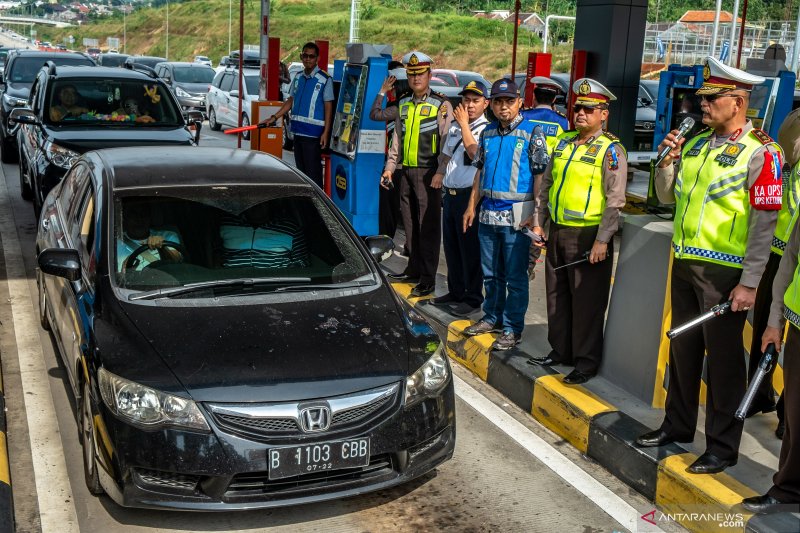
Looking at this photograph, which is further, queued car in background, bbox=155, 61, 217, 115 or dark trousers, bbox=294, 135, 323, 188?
queued car in background, bbox=155, 61, 217, 115

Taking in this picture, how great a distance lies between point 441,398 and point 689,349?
1251 millimetres

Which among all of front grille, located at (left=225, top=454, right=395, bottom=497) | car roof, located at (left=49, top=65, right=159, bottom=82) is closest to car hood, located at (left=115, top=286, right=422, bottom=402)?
front grille, located at (left=225, top=454, right=395, bottom=497)

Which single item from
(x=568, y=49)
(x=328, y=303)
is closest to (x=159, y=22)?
(x=568, y=49)

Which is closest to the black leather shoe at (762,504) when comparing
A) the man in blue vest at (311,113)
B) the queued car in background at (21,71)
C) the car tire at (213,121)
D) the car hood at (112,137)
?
the man in blue vest at (311,113)

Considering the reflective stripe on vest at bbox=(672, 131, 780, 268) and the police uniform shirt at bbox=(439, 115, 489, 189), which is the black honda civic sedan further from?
the police uniform shirt at bbox=(439, 115, 489, 189)

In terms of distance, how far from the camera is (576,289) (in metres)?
5.55

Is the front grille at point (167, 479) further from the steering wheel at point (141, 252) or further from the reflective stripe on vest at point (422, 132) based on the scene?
the reflective stripe on vest at point (422, 132)

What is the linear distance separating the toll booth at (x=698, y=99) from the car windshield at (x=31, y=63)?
11025 millimetres

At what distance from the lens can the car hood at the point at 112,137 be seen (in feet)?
31.0

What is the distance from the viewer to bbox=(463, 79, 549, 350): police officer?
19.6 ft

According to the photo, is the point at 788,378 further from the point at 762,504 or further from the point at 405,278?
the point at 405,278

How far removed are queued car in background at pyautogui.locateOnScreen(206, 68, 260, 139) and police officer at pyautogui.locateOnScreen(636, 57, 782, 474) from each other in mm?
16903

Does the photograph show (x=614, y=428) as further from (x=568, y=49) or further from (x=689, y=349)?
(x=568, y=49)

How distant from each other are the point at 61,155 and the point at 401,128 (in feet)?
12.1
